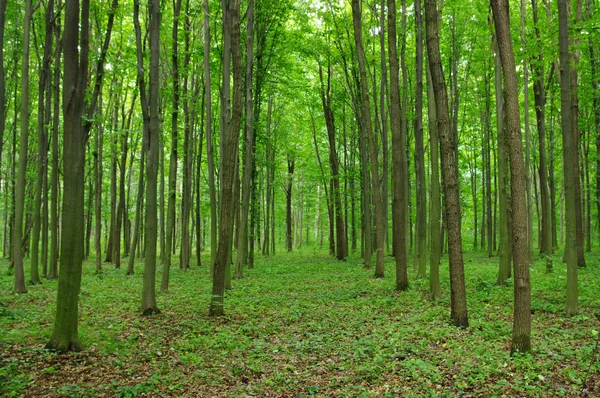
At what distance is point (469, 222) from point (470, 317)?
36.2 m

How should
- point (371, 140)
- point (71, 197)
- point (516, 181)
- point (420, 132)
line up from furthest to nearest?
point (371, 140)
point (420, 132)
point (71, 197)
point (516, 181)

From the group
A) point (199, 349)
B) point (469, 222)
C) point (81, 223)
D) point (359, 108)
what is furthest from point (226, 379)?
point (469, 222)

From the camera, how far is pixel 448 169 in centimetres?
734

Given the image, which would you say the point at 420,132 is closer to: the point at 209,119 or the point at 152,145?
the point at 209,119

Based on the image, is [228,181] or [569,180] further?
[228,181]

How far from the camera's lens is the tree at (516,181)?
17.9 ft

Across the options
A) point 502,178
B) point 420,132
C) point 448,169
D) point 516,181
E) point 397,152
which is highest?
point 420,132

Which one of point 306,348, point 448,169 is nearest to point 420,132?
point 448,169

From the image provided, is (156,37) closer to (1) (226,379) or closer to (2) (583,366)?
(1) (226,379)

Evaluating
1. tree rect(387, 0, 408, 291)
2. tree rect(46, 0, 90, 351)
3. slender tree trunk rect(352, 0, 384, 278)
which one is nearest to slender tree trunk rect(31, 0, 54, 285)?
tree rect(46, 0, 90, 351)

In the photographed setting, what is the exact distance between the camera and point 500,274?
11.7m

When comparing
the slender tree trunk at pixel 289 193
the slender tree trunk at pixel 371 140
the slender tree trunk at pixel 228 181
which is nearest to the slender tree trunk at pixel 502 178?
the slender tree trunk at pixel 371 140

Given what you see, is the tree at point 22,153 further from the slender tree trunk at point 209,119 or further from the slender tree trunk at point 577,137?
the slender tree trunk at point 577,137

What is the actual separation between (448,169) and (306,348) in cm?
424
